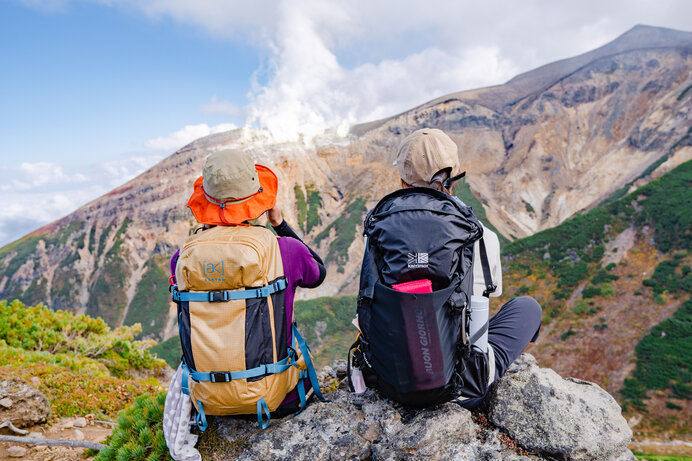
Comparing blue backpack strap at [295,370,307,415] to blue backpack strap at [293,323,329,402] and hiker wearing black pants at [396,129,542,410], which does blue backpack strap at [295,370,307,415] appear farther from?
hiker wearing black pants at [396,129,542,410]

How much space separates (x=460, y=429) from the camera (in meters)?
2.84

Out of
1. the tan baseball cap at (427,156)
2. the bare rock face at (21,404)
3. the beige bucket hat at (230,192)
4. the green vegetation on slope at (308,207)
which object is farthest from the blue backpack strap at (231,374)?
the green vegetation on slope at (308,207)

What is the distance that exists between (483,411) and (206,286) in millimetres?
2368

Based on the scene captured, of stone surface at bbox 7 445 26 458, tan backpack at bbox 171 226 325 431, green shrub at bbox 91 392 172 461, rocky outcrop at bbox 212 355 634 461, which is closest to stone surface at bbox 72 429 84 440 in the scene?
stone surface at bbox 7 445 26 458

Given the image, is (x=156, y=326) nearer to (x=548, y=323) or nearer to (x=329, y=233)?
(x=329, y=233)

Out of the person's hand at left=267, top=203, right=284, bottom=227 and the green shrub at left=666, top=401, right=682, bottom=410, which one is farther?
the green shrub at left=666, top=401, right=682, bottom=410

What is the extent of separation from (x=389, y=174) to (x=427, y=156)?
6985cm

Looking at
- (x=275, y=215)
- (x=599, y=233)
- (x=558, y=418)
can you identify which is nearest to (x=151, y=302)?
(x=599, y=233)

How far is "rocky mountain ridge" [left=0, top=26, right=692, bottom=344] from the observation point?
2334 inches

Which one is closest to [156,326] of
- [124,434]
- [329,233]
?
[329,233]

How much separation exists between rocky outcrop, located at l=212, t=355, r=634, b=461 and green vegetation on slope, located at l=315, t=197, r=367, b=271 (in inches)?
2276

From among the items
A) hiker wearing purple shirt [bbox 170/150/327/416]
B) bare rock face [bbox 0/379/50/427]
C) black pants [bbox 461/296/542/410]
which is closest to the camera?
hiker wearing purple shirt [bbox 170/150/327/416]

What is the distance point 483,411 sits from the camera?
10.4 feet

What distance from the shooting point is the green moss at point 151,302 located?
60719mm
